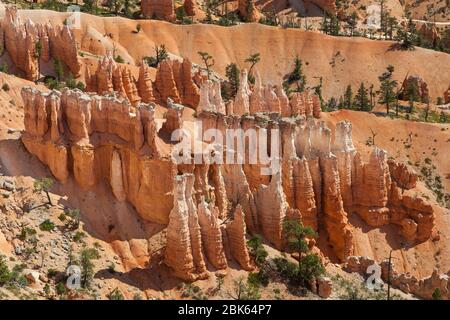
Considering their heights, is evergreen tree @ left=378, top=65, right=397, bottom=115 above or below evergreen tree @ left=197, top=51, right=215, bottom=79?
below

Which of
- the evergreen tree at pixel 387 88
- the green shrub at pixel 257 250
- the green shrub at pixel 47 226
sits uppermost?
the evergreen tree at pixel 387 88

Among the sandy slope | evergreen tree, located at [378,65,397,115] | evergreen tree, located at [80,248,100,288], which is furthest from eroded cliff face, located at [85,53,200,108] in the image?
evergreen tree, located at [80,248,100,288]

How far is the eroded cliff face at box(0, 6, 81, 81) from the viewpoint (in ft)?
254

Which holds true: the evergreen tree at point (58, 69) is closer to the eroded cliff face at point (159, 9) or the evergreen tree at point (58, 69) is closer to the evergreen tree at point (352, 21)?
the eroded cliff face at point (159, 9)

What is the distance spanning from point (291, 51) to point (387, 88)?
74.6ft

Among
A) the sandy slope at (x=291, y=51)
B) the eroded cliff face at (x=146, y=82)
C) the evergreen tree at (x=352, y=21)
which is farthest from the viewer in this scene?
the evergreen tree at (x=352, y=21)

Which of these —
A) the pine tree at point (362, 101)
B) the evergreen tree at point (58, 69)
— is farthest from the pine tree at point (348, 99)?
the evergreen tree at point (58, 69)

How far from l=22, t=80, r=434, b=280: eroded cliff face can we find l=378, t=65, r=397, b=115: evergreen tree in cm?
Result: 3880

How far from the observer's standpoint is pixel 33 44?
78.8m

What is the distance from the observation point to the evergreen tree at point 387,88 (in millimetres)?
103750

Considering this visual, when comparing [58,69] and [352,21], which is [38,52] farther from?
[352,21]

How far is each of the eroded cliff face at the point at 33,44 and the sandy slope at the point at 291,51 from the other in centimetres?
2995

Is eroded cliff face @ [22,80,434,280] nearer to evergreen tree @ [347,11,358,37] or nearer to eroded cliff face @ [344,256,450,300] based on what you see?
eroded cliff face @ [344,256,450,300]

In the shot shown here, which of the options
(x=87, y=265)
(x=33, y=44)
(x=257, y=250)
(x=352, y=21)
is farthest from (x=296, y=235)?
(x=352, y=21)
